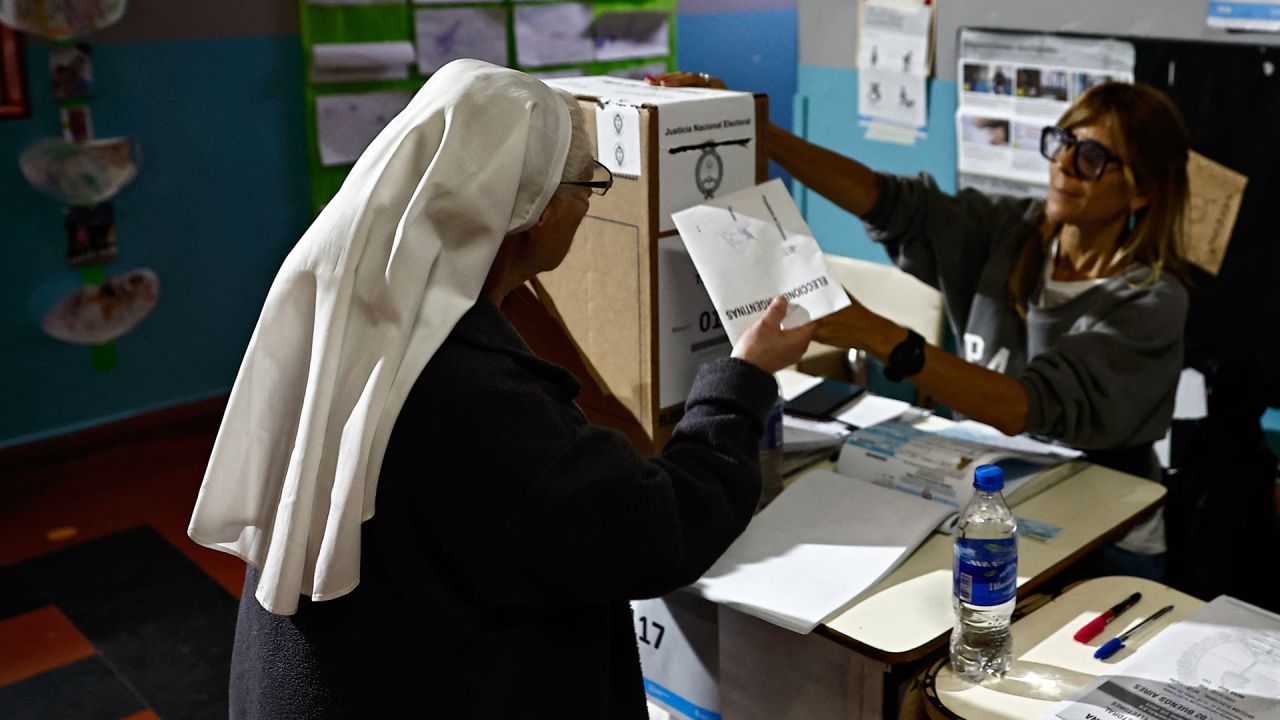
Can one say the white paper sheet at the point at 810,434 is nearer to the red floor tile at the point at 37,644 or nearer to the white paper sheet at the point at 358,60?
the red floor tile at the point at 37,644

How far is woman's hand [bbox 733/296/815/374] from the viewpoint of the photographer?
148 cm

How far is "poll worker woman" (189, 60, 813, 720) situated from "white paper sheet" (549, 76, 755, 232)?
17.4 inches

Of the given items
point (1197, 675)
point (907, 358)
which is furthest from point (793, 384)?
point (1197, 675)

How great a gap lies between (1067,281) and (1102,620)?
928 millimetres

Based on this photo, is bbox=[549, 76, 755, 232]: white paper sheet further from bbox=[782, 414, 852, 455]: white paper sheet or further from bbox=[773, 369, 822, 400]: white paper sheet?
bbox=[773, 369, 822, 400]: white paper sheet

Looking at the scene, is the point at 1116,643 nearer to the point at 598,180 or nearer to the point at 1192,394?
the point at 598,180

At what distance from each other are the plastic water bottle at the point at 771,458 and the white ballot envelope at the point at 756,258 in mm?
315

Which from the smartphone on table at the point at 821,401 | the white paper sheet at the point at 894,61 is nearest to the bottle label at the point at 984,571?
the smartphone on table at the point at 821,401

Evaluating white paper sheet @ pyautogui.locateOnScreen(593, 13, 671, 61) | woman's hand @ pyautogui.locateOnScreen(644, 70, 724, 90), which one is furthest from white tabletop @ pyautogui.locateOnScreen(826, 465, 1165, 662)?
white paper sheet @ pyautogui.locateOnScreen(593, 13, 671, 61)

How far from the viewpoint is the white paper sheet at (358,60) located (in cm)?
412

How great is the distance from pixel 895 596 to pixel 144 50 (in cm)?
326

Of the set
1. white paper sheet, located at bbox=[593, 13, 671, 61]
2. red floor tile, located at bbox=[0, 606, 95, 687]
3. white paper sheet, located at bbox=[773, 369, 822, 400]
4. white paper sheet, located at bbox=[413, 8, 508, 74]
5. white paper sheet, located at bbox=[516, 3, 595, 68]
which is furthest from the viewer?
white paper sheet, located at bbox=[593, 13, 671, 61]

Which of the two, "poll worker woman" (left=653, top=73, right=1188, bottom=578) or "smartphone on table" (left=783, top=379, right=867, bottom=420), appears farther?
"smartphone on table" (left=783, top=379, right=867, bottom=420)

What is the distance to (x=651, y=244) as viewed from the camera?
1753mm
